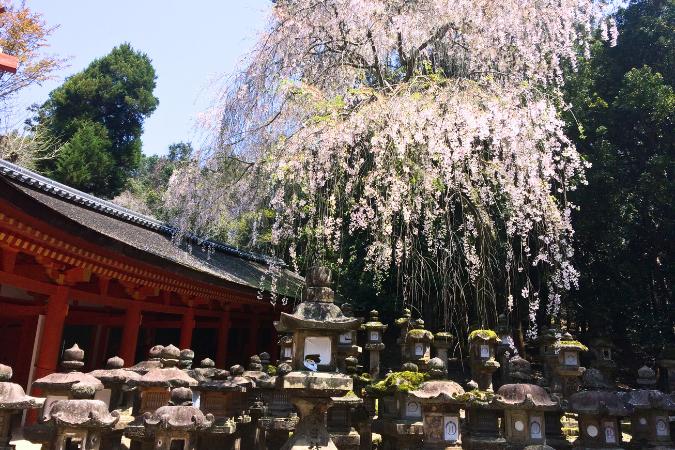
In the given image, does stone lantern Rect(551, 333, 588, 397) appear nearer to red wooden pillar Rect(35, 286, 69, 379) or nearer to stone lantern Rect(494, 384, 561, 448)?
stone lantern Rect(494, 384, 561, 448)

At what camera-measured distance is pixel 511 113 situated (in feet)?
21.4

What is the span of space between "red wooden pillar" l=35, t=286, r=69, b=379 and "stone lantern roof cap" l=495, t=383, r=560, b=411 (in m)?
4.83

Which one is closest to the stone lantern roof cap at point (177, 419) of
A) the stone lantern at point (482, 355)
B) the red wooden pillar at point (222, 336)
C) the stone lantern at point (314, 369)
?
the stone lantern at point (314, 369)

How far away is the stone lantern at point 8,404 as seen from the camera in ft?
10.7

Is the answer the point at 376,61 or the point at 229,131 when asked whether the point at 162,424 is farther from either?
the point at 376,61

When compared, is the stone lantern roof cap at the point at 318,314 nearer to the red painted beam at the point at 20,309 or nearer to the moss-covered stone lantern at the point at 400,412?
the moss-covered stone lantern at the point at 400,412

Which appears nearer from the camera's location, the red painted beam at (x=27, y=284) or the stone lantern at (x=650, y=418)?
the red painted beam at (x=27, y=284)

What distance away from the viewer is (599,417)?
4.75 m

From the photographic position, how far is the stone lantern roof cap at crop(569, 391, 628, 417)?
15.4 feet

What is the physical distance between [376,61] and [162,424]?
656cm

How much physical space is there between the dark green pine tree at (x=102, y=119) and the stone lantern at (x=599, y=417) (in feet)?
69.9

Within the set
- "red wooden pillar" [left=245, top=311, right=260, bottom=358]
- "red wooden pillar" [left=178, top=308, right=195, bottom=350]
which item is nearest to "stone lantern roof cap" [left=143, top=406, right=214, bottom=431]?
"red wooden pillar" [left=178, top=308, right=195, bottom=350]

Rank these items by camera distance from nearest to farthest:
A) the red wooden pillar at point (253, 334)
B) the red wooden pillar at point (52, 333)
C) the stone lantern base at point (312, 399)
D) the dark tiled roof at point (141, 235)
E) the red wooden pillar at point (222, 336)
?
the stone lantern base at point (312, 399) < the red wooden pillar at point (52, 333) < the dark tiled roof at point (141, 235) < the red wooden pillar at point (222, 336) < the red wooden pillar at point (253, 334)

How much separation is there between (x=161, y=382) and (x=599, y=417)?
158 inches
